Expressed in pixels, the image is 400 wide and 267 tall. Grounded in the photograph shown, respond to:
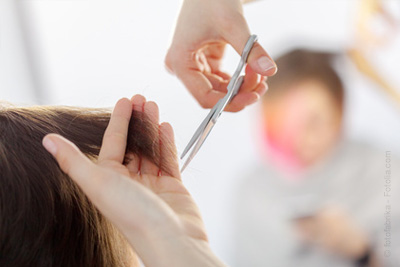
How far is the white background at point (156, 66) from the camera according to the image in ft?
6.37

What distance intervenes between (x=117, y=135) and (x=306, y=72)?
59.8 inches

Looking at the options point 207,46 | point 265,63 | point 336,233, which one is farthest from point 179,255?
point 336,233

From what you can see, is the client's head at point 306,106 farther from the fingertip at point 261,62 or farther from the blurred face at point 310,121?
the fingertip at point 261,62

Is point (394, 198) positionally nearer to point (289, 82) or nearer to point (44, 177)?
point (289, 82)

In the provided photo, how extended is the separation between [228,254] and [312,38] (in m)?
0.98

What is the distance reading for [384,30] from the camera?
6.54ft

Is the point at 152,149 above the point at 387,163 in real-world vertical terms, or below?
above

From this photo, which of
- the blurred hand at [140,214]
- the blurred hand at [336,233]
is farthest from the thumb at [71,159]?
the blurred hand at [336,233]

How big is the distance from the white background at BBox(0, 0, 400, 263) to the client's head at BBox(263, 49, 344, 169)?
0.18 feet

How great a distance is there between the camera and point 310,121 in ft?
6.63

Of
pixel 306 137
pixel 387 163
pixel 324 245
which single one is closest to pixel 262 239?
pixel 324 245

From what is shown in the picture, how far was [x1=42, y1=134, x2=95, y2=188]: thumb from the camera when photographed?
565mm

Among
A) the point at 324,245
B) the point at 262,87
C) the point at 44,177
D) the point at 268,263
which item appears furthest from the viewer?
the point at 268,263

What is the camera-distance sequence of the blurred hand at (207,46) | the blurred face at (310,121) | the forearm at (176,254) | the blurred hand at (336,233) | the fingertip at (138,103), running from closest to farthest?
1. the forearm at (176,254)
2. the fingertip at (138,103)
3. the blurred hand at (207,46)
4. the blurred hand at (336,233)
5. the blurred face at (310,121)
